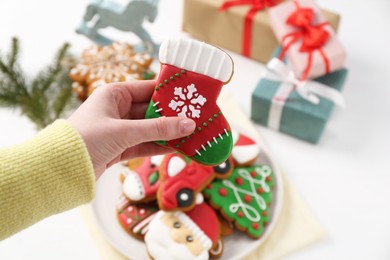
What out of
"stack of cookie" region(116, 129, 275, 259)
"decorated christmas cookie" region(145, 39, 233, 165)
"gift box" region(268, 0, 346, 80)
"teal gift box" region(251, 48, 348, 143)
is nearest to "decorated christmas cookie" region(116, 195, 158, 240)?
"stack of cookie" region(116, 129, 275, 259)

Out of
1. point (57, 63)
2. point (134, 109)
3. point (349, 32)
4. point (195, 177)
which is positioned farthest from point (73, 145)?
point (349, 32)

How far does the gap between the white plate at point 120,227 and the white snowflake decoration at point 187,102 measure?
361mm

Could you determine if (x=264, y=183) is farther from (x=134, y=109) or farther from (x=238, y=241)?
(x=134, y=109)

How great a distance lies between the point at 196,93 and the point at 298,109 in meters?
0.45

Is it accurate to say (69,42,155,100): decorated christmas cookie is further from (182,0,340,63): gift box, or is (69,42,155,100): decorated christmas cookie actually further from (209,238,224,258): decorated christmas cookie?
(209,238,224,258): decorated christmas cookie

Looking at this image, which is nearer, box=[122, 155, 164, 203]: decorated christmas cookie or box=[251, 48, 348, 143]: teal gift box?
box=[122, 155, 164, 203]: decorated christmas cookie

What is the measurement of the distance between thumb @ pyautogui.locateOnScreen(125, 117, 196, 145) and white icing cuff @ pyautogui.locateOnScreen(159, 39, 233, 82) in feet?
0.29

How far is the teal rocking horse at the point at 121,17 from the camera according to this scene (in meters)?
1.25

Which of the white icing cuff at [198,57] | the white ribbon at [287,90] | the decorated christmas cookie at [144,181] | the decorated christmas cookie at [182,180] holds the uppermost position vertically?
the white icing cuff at [198,57]

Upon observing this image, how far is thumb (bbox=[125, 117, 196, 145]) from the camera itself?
31.4 inches

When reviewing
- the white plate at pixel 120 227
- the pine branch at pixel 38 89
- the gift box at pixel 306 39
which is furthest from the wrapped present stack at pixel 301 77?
the pine branch at pixel 38 89

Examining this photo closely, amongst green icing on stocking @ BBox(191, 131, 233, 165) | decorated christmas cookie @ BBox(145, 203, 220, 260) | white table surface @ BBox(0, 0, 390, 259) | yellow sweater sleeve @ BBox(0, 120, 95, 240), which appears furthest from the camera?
white table surface @ BBox(0, 0, 390, 259)

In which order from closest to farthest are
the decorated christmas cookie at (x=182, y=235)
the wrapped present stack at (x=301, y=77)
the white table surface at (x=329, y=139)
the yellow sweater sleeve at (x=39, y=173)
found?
the yellow sweater sleeve at (x=39, y=173)
the decorated christmas cookie at (x=182, y=235)
the white table surface at (x=329, y=139)
the wrapped present stack at (x=301, y=77)

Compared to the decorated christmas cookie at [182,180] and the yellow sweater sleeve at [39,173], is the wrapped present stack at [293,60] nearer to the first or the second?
the decorated christmas cookie at [182,180]
